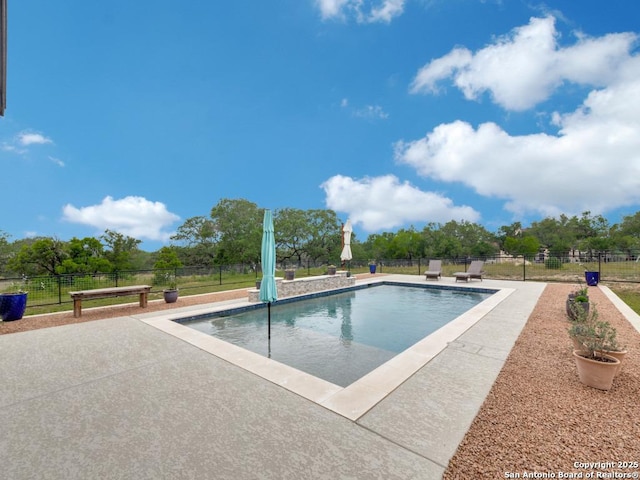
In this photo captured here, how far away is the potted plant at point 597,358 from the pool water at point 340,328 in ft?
8.34

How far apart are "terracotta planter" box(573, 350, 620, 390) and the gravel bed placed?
76mm

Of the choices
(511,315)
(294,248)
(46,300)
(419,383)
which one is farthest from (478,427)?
(294,248)

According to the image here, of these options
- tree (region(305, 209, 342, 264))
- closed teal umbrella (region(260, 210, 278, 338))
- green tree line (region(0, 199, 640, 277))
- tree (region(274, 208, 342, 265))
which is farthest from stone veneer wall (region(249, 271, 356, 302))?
tree (region(305, 209, 342, 264))

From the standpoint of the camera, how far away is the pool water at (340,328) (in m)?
4.79

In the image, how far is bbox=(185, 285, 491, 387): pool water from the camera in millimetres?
4789

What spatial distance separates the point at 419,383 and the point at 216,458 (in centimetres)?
228

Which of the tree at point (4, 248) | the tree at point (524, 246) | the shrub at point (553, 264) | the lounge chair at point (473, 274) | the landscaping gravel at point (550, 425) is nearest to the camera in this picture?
the landscaping gravel at point (550, 425)

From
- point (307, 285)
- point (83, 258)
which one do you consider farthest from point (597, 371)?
point (83, 258)

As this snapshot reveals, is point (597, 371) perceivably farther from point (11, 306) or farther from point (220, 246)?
point (220, 246)

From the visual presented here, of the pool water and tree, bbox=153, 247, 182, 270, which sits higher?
tree, bbox=153, 247, 182, 270

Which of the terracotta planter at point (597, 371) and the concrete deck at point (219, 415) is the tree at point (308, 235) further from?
the terracotta planter at point (597, 371)

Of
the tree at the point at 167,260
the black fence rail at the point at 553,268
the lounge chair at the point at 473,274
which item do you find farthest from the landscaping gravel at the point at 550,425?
the tree at the point at 167,260

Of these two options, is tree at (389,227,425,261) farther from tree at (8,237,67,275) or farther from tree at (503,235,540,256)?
tree at (8,237,67,275)

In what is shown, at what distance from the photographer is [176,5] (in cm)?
936
